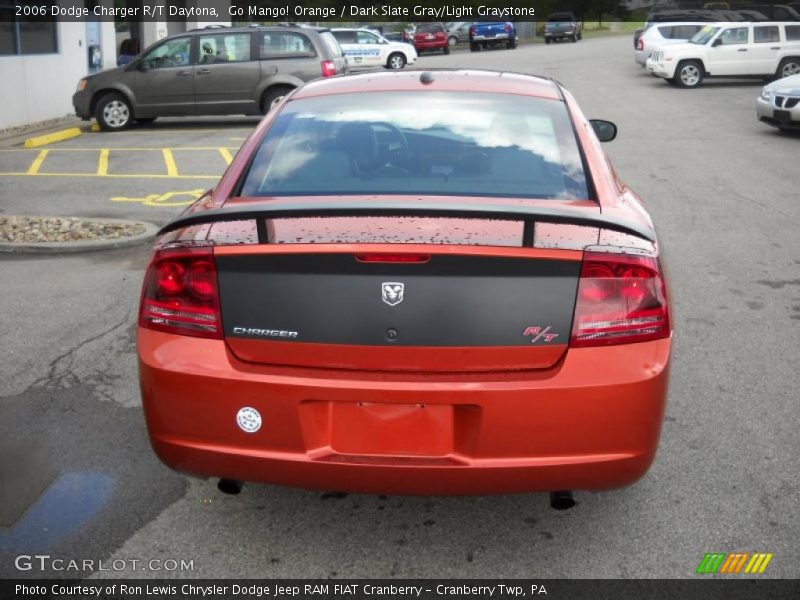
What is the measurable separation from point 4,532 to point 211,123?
17.3m

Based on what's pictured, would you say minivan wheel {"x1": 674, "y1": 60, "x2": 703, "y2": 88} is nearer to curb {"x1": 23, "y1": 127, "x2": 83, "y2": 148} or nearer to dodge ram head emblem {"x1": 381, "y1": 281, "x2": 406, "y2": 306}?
curb {"x1": 23, "y1": 127, "x2": 83, "y2": 148}

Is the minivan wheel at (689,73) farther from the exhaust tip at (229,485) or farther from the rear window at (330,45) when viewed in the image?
the exhaust tip at (229,485)

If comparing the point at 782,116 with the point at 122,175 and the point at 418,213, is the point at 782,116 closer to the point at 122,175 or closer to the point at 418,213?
the point at 122,175

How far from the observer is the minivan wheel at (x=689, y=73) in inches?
1069

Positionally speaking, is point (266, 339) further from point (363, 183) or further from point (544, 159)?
point (544, 159)

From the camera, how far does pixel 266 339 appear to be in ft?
11.1

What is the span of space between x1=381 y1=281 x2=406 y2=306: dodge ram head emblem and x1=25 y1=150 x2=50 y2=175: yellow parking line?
39.0ft

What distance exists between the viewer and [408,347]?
328cm

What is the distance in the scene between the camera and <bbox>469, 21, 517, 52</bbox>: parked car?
5234 cm

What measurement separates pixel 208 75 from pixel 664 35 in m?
19.0

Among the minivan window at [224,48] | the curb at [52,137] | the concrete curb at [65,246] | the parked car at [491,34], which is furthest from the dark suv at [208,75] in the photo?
the parked car at [491,34]

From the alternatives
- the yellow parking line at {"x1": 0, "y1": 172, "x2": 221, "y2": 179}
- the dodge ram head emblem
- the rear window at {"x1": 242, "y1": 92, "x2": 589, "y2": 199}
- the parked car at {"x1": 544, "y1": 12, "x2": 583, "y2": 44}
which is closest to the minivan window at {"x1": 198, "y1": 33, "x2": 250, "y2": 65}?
the yellow parking line at {"x1": 0, "y1": 172, "x2": 221, "y2": 179}

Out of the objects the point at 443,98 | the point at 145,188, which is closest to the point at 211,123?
the point at 145,188

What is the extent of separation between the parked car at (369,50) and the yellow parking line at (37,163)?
21343 mm
